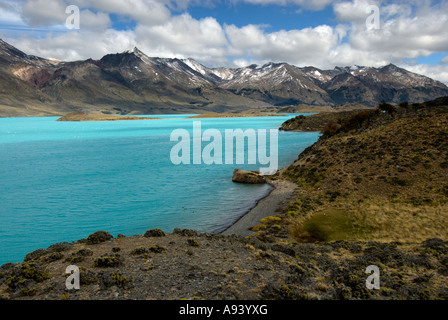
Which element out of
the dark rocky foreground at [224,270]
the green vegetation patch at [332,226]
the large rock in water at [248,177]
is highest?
the large rock in water at [248,177]

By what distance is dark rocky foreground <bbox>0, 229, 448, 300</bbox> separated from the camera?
13.6m

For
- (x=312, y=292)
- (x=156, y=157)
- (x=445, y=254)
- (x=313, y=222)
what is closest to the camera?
(x=312, y=292)

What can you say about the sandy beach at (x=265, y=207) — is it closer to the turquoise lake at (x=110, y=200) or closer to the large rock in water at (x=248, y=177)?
the turquoise lake at (x=110, y=200)

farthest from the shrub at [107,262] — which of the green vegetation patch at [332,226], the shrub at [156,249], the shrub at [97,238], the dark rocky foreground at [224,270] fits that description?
the green vegetation patch at [332,226]

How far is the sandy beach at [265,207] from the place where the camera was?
28795 millimetres

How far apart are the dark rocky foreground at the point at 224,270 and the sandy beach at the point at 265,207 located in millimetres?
6107

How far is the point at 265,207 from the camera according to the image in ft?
114

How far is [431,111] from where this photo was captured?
5491 cm

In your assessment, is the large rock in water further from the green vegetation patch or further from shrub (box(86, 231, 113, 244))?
shrub (box(86, 231, 113, 244))

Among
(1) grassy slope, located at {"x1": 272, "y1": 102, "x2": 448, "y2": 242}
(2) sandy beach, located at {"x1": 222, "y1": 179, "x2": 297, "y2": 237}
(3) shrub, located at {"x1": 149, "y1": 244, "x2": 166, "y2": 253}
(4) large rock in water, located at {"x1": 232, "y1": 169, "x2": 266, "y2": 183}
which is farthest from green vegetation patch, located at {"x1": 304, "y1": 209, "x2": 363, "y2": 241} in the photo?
(4) large rock in water, located at {"x1": 232, "y1": 169, "x2": 266, "y2": 183}
